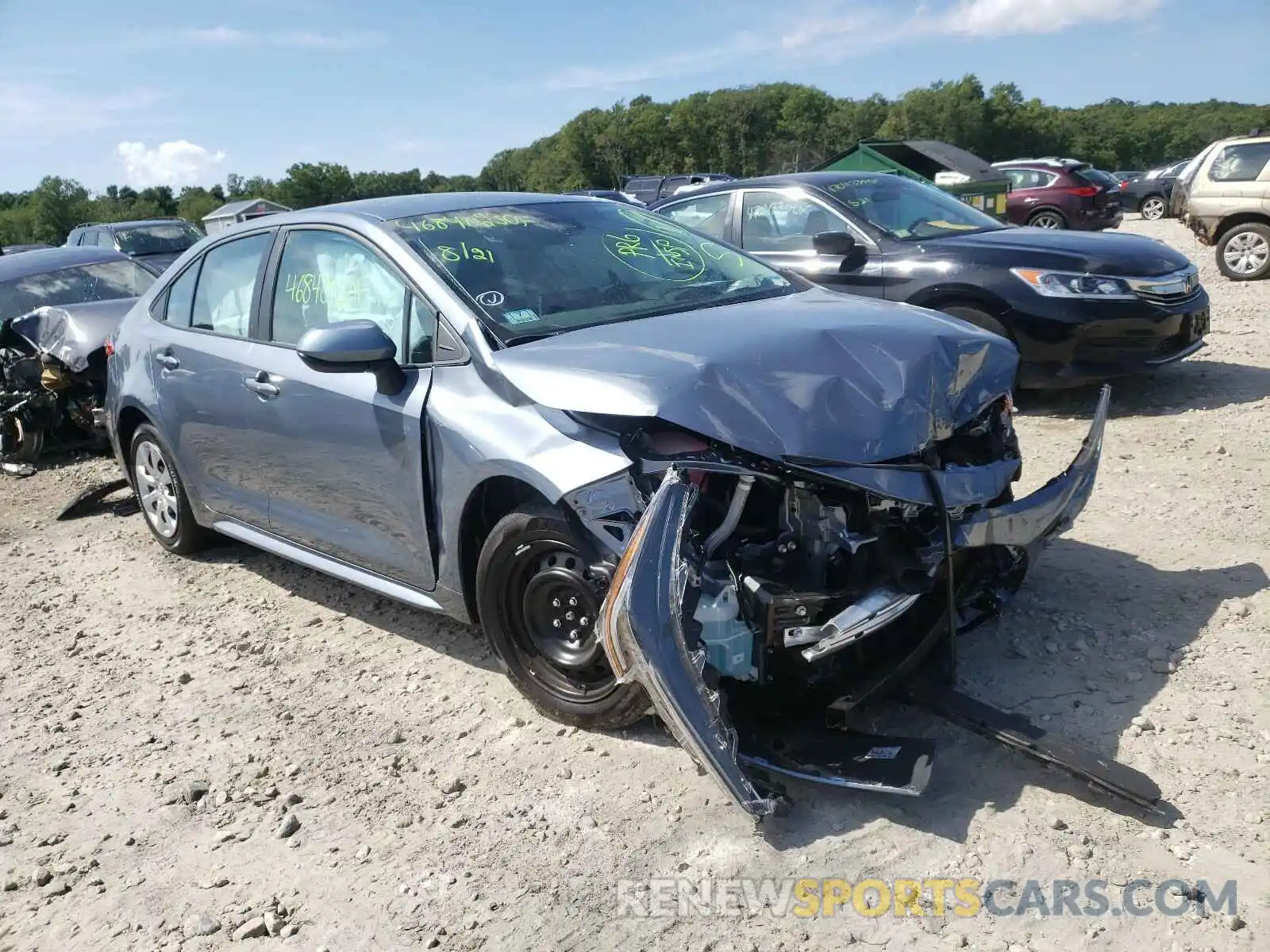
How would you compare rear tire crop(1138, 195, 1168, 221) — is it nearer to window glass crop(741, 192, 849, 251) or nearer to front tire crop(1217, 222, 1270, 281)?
front tire crop(1217, 222, 1270, 281)

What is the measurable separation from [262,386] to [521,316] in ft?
A: 4.44

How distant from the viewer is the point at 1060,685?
360 centimetres

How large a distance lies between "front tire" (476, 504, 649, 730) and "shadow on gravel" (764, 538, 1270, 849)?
0.70 metres

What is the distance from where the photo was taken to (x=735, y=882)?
2771mm

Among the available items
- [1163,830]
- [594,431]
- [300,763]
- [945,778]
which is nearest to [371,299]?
[594,431]

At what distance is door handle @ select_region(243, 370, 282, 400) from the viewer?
4332mm

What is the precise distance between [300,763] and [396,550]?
817mm

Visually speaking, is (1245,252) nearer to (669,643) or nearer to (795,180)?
(795,180)

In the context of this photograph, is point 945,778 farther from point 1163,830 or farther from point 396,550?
point 396,550

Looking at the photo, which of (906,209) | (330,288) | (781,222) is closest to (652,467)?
(330,288)

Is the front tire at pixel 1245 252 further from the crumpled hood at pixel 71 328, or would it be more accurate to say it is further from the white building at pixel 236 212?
the white building at pixel 236 212

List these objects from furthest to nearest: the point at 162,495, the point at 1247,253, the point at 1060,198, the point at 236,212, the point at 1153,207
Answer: the point at 1153,207 < the point at 236,212 < the point at 1060,198 < the point at 1247,253 < the point at 162,495

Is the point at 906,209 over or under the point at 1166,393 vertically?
over

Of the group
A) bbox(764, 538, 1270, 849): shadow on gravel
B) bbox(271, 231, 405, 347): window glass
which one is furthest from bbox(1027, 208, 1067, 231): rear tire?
bbox(271, 231, 405, 347): window glass
